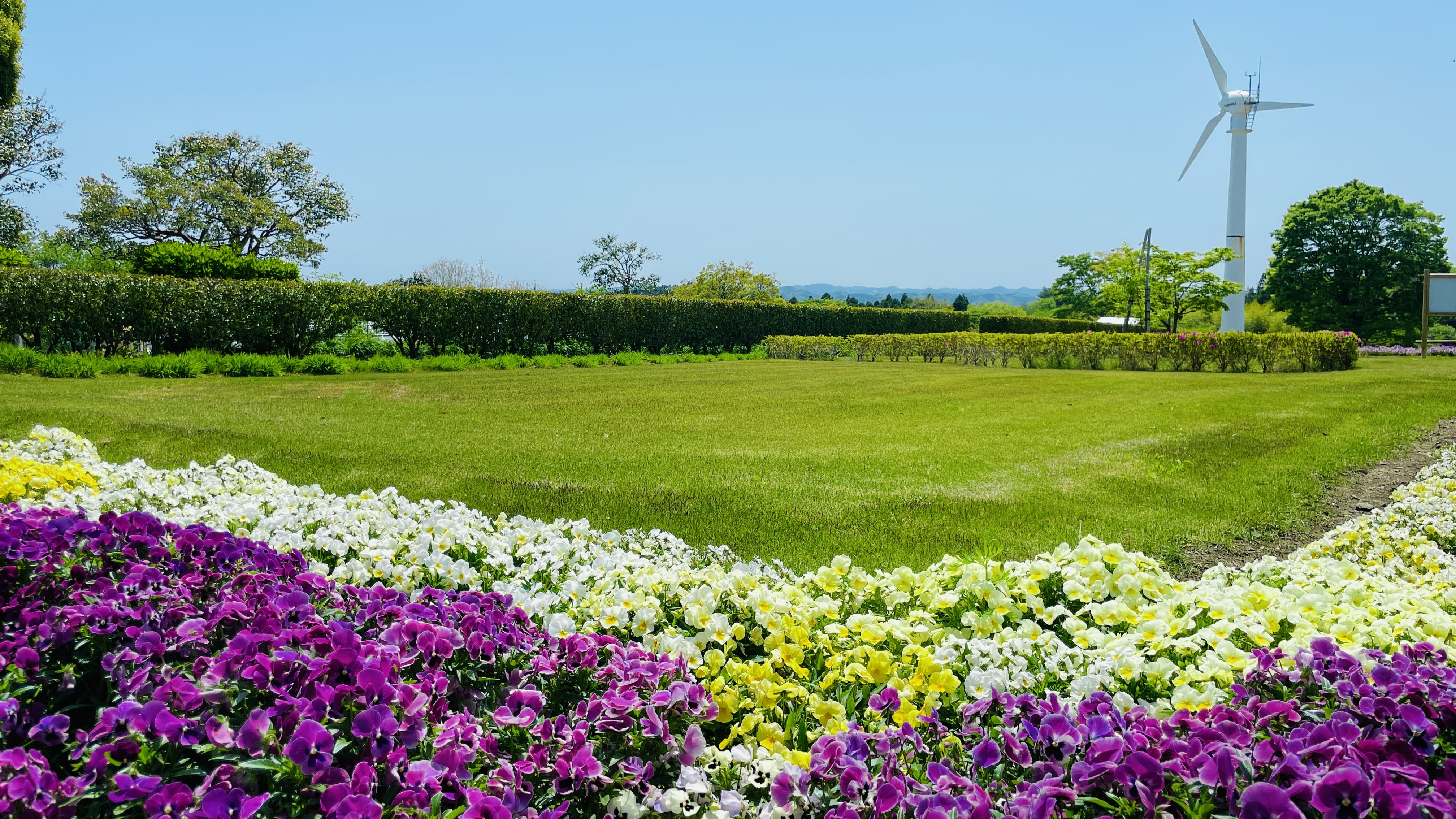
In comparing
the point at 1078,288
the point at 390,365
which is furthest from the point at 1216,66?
the point at 390,365

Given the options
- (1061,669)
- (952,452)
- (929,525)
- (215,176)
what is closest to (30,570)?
(1061,669)

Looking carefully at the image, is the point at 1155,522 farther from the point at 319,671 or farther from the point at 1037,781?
the point at 319,671

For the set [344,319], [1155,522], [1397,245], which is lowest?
[1155,522]

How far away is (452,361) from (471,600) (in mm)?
16697

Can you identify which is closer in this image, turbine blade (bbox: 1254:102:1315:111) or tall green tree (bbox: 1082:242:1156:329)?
tall green tree (bbox: 1082:242:1156:329)

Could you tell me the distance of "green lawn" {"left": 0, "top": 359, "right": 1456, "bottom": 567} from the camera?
4.61 metres

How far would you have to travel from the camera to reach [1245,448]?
6977mm

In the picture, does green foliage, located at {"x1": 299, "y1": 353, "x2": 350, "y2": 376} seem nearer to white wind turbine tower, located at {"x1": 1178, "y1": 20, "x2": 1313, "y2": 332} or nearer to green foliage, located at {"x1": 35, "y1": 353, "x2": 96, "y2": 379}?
green foliage, located at {"x1": 35, "y1": 353, "x2": 96, "y2": 379}

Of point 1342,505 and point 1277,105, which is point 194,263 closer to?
point 1342,505

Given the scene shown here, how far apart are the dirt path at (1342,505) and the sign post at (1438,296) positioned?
19.2 meters

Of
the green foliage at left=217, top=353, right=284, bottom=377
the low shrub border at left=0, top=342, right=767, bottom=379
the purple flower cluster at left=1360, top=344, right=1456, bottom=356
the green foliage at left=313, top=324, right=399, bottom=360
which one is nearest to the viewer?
the low shrub border at left=0, top=342, right=767, bottom=379

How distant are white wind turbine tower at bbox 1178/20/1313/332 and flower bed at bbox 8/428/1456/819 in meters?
40.5

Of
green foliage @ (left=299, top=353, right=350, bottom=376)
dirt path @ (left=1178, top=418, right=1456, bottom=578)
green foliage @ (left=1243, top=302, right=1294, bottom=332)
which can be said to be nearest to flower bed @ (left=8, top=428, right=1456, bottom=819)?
dirt path @ (left=1178, top=418, right=1456, bottom=578)

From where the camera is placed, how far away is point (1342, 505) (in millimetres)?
5191
